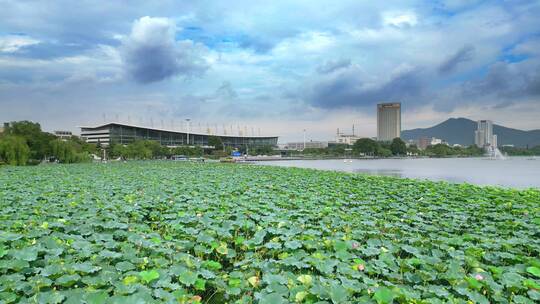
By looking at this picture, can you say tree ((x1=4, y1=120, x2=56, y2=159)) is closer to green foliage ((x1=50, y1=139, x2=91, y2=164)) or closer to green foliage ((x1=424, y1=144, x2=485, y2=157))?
green foliage ((x1=50, y1=139, x2=91, y2=164))

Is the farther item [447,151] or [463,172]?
[447,151]

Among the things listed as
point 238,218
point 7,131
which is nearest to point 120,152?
point 7,131

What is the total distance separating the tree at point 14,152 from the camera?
28766mm

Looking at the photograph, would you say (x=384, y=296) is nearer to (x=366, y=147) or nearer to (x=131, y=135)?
(x=131, y=135)

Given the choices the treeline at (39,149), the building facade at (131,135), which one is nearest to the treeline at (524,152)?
the building facade at (131,135)

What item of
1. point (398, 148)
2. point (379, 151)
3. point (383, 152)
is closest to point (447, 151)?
point (398, 148)

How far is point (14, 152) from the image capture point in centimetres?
2933

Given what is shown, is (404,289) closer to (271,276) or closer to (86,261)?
(271,276)

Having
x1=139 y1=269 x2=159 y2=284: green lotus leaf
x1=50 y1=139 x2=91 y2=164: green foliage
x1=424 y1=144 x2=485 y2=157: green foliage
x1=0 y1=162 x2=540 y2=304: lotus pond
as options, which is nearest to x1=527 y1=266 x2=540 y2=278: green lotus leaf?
x1=0 y1=162 x2=540 y2=304: lotus pond

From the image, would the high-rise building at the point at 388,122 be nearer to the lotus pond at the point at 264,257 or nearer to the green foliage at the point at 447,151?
the green foliage at the point at 447,151

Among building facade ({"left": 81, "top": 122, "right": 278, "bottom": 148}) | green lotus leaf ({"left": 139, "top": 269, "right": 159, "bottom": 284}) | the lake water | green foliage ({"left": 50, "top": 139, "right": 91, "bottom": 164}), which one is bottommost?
the lake water

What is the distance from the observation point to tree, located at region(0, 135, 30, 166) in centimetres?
2877

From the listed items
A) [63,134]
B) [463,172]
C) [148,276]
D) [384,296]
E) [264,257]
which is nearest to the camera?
[384,296]

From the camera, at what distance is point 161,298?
7.89ft
